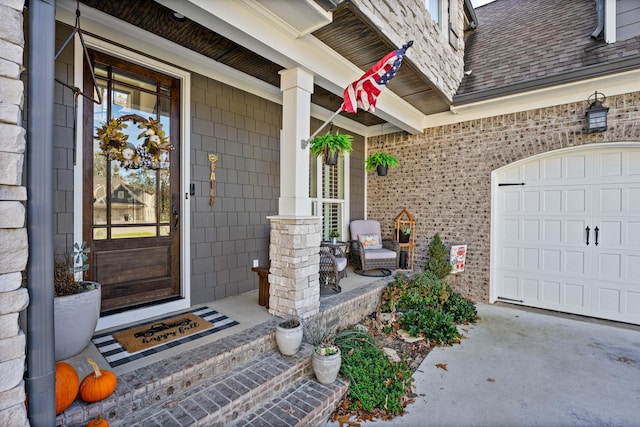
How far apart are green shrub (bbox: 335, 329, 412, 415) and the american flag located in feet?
7.60

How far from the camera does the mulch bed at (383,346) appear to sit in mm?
2354

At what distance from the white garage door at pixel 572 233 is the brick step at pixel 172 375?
13.8 ft

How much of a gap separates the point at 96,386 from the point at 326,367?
155cm

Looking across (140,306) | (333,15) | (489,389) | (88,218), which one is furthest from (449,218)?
(88,218)

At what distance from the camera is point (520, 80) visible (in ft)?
14.5

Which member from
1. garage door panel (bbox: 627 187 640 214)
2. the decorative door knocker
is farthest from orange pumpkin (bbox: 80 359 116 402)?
garage door panel (bbox: 627 187 640 214)

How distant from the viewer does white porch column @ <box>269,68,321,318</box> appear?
121 inches

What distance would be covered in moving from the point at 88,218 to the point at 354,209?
4.34 m

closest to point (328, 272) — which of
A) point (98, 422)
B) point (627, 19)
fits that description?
point (98, 422)

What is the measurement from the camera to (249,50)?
3166 millimetres

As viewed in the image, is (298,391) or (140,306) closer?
(298,391)

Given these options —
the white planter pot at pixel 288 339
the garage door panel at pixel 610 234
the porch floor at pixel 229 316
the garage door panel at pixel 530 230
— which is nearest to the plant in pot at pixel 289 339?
the white planter pot at pixel 288 339

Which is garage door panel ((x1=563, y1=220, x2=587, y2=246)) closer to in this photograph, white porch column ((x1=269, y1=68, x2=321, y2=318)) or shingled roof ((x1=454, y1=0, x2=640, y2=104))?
shingled roof ((x1=454, y1=0, x2=640, y2=104))

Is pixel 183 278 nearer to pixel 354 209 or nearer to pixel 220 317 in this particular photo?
pixel 220 317
